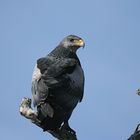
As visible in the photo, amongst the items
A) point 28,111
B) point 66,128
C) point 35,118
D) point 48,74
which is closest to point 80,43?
point 48,74

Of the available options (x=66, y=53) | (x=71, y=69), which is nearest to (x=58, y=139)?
(x=71, y=69)

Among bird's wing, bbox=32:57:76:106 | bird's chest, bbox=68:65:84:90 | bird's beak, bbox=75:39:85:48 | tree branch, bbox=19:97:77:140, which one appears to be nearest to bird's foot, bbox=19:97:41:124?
tree branch, bbox=19:97:77:140

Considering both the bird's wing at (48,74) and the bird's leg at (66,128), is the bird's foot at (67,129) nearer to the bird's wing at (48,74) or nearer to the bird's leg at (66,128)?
the bird's leg at (66,128)

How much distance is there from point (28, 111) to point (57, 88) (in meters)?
1.35

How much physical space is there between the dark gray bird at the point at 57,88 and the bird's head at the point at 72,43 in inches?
19.5

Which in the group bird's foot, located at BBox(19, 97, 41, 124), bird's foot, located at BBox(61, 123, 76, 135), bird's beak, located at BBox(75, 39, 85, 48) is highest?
bird's beak, located at BBox(75, 39, 85, 48)

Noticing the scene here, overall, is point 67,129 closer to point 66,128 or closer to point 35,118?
point 66,128

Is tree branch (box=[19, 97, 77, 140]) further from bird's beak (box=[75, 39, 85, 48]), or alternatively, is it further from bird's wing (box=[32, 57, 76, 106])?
bird's beak (box=[75, 39, 85, 48])

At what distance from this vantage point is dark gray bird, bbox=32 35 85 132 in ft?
25.5

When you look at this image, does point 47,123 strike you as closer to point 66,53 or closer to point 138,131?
point 138,131

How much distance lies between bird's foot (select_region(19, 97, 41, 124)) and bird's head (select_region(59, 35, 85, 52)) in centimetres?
381

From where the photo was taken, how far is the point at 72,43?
1110 centimetres

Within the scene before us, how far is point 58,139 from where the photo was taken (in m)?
7.11

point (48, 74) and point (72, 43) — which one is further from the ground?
point (72, 43)
